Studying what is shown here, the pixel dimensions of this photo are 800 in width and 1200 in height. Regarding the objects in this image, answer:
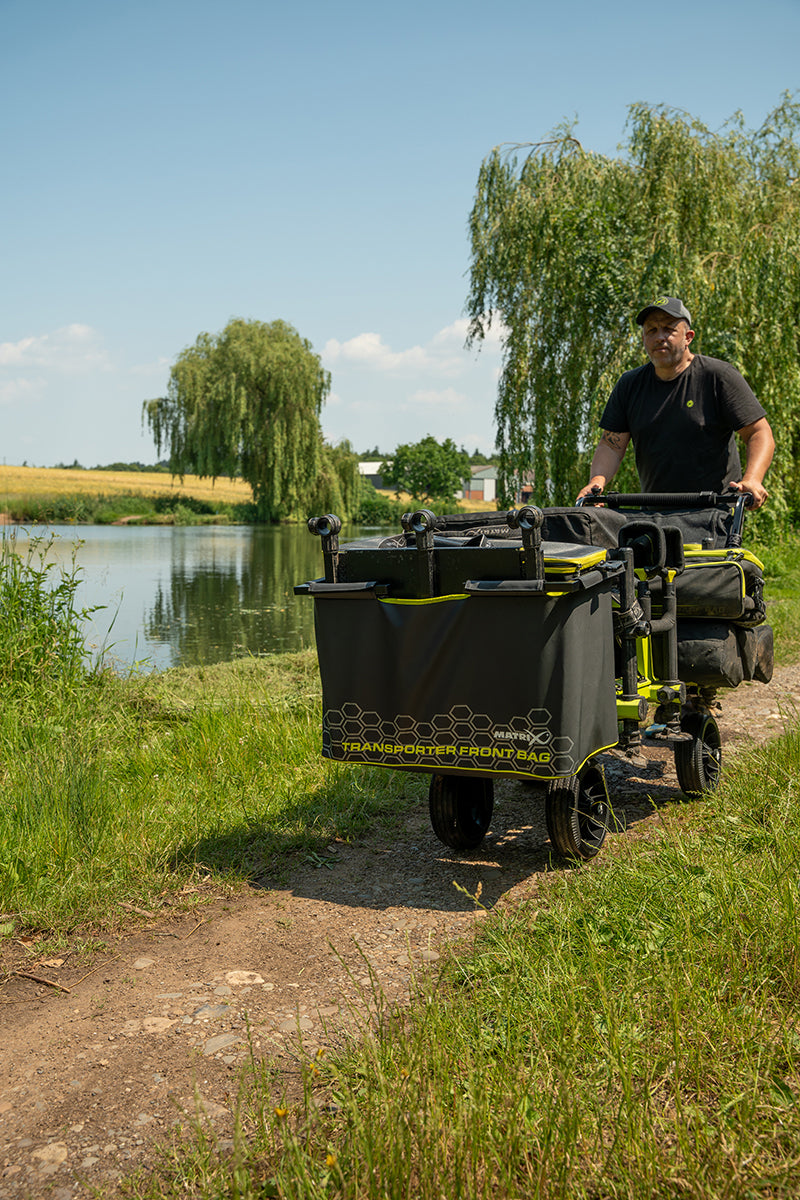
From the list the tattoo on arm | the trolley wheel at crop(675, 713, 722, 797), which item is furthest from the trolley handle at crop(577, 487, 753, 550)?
the trolley wheel at crop(675, 713, 722, 797)

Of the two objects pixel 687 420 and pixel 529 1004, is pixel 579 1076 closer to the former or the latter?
pixel 529 1004

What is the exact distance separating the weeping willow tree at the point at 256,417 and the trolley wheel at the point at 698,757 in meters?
25.1

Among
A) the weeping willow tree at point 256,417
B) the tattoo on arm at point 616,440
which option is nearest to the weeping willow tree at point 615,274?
the tattoo on arm at point 616,440

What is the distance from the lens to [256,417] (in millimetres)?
28844

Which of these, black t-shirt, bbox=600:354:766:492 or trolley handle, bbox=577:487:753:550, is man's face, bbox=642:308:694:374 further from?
trolley handle, bbox=577:487:753:550

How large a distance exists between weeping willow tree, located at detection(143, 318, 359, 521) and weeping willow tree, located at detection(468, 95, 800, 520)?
1697cm

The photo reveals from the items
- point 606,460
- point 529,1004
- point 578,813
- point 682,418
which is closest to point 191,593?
point 606,460

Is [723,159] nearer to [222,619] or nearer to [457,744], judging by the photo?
[222,619]

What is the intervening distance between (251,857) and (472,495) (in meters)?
103

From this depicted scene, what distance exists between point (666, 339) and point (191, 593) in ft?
43.7

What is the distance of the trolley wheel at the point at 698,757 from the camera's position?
419 cm

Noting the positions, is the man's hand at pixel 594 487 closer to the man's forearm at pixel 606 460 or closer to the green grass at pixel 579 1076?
the man's forearm at pixel 606 460

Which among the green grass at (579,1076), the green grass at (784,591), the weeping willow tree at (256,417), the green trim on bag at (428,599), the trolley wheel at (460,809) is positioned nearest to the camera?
the green grass at (579,1076)

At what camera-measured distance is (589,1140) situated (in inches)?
73.8
